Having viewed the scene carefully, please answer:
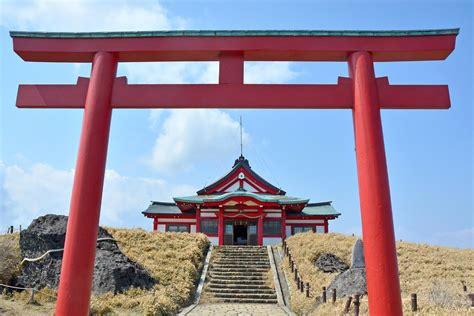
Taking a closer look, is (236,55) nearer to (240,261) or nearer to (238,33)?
(238,33)

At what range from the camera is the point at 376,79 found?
629cm

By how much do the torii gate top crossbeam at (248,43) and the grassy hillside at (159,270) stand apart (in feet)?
21.8

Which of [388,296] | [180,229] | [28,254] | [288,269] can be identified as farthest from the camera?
[180,229]

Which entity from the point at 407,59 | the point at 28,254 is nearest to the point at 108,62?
the point at 407,59

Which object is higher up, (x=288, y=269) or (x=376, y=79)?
(x=376, y=79)

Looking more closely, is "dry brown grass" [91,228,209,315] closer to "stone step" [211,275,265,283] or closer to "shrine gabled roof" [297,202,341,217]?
"stone step" [211,275,265,283]

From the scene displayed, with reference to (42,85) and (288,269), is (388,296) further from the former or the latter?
(288,269)

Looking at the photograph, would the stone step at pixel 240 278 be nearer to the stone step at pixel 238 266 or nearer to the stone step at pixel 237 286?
the stone step at pixel 237 286

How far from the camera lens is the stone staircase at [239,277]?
46.4 feet

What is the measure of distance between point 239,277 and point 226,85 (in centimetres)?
1164

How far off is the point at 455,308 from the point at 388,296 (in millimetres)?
4654

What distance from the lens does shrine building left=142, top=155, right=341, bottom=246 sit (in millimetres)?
25688

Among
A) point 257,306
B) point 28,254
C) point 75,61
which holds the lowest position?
point 257,306

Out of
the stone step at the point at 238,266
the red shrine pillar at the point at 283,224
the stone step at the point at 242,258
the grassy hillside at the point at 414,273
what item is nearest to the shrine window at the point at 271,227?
the red shrine pillar at the point at 283,224
